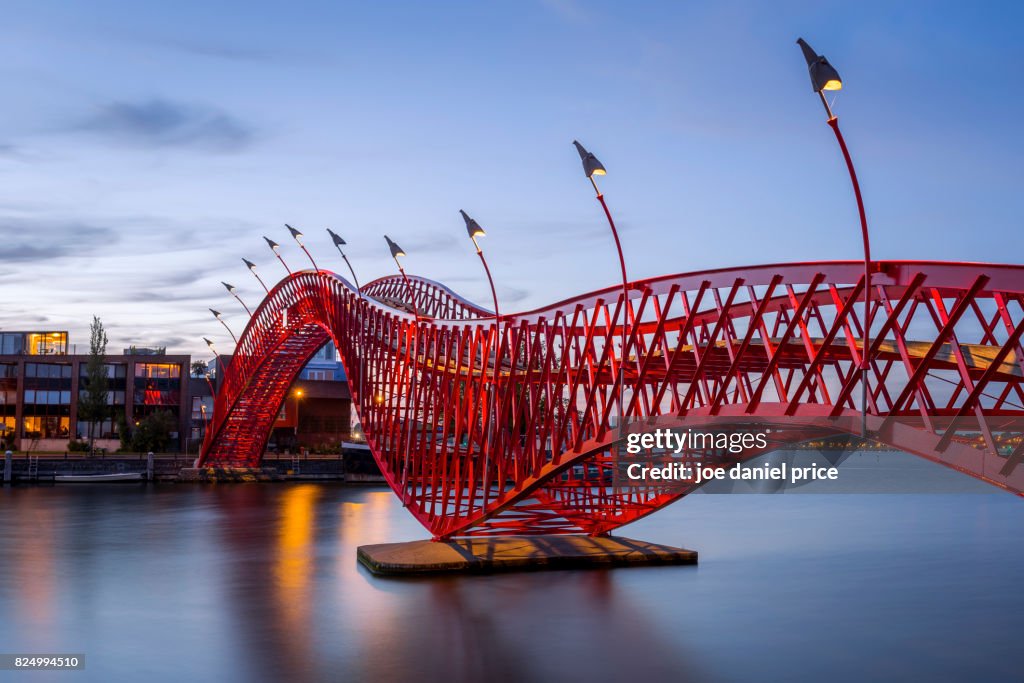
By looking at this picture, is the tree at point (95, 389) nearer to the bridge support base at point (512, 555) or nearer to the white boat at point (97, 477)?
the white boat at point (97, 477)

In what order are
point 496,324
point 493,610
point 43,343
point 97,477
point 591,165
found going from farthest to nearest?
point 43,343
point 97,477
point 496,324
point 493,610
point 591,165

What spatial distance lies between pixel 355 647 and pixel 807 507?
68.2 metres

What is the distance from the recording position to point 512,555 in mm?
40188

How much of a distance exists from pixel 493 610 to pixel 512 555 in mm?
7307

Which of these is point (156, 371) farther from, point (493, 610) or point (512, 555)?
point (493, 610)

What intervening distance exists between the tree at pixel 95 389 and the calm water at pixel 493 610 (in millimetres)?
59144

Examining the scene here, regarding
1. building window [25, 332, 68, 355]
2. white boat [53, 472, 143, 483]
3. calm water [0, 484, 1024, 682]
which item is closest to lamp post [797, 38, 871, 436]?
calm water [0, 484, 1024, 682]

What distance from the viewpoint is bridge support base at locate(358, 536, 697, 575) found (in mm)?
38906

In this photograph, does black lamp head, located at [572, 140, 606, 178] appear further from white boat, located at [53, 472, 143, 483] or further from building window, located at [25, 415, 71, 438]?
building window, located at [25, 415, 71, 438]

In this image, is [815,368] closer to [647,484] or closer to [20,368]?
[647,484]

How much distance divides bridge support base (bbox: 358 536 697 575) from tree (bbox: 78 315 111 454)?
273 feet

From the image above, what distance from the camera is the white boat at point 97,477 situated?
93.9m

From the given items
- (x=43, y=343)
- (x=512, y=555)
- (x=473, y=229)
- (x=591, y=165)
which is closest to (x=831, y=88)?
(x=591, y=165)

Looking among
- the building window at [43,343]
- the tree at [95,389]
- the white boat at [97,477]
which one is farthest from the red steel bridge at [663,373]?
the building window at [43,343]
